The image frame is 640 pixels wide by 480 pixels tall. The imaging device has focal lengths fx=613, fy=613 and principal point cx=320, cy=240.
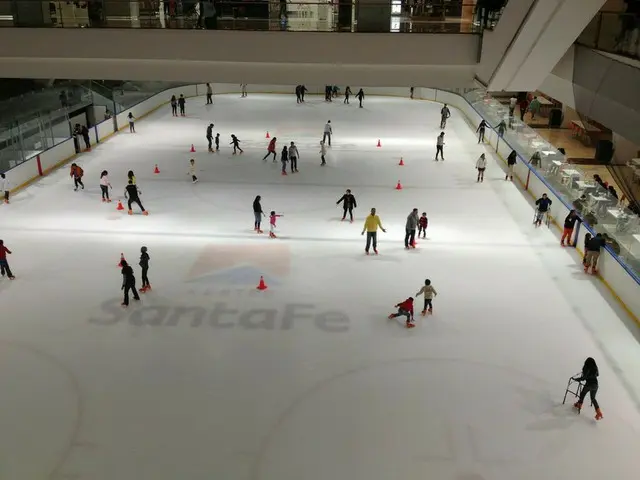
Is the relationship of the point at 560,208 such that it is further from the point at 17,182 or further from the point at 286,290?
the point at 17,182

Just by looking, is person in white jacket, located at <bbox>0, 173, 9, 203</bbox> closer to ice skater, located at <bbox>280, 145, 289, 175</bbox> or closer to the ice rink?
the ice rink

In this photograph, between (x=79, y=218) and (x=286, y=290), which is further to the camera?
(x=79, y=218)

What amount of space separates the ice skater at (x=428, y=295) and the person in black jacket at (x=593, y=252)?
3569mm

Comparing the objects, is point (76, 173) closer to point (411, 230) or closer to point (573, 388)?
point (411, 230)

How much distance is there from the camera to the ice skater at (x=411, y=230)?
12.5 metres

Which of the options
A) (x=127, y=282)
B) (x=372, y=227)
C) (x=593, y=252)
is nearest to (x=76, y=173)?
(x=127, y=282)

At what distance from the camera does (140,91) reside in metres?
28.5

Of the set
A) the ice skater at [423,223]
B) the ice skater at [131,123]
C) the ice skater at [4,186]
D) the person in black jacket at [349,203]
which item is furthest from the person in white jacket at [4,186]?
the ice skater at [423,223]

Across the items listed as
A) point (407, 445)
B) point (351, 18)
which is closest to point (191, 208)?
point (351, 18)

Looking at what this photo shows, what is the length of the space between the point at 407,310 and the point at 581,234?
5.26 metres

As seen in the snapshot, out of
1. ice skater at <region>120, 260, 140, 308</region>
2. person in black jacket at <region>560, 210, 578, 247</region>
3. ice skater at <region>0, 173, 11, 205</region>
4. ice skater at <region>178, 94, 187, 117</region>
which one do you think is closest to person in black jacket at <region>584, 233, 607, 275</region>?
person in black jacket at <region>560, 210, 578, 247</region>

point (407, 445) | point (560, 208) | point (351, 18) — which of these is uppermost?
point (351, 18)

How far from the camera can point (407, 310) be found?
9.70 m

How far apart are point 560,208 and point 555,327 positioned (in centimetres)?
501
